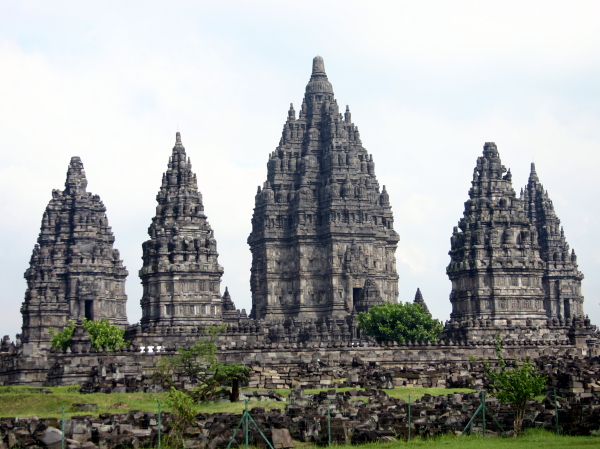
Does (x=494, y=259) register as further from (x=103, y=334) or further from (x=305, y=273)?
(x=103, y=334)

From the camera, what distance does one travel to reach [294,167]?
127 m

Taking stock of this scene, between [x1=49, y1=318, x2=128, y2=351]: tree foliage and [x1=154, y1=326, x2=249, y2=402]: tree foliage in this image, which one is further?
[x1=49, y1=318, x2=128, y2=351]: tree foliage

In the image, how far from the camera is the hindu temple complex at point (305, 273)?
88.7m

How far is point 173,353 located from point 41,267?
32439 mm

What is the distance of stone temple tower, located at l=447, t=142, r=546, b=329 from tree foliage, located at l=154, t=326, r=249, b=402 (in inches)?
1441

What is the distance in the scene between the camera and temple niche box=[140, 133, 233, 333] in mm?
99688

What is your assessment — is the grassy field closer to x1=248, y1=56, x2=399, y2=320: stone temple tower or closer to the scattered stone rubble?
the scattered stone rubble

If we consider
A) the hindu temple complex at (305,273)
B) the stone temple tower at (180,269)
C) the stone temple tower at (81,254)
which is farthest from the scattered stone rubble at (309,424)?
the stone temple tower at (81,254)

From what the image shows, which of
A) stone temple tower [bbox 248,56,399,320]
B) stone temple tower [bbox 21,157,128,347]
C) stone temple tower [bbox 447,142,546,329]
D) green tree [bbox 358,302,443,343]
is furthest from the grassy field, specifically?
stone temple tower [bbox 21,157,128,347]

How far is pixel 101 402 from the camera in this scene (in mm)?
63125

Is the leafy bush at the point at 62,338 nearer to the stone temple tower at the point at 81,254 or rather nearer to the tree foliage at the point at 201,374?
the stone temple tower at the point at 81,254

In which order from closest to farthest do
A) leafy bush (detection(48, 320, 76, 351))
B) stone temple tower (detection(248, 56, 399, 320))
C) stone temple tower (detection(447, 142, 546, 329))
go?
leafy bush (detection(48, 320, 76, 351)) < stone temple tower (detection(447, 142, 546, 329)) < stone temple tower (detection(248, 56, 399, 320))

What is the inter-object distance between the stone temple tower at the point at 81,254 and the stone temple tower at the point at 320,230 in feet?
45.3

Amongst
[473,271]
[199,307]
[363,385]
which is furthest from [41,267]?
[363,385]
